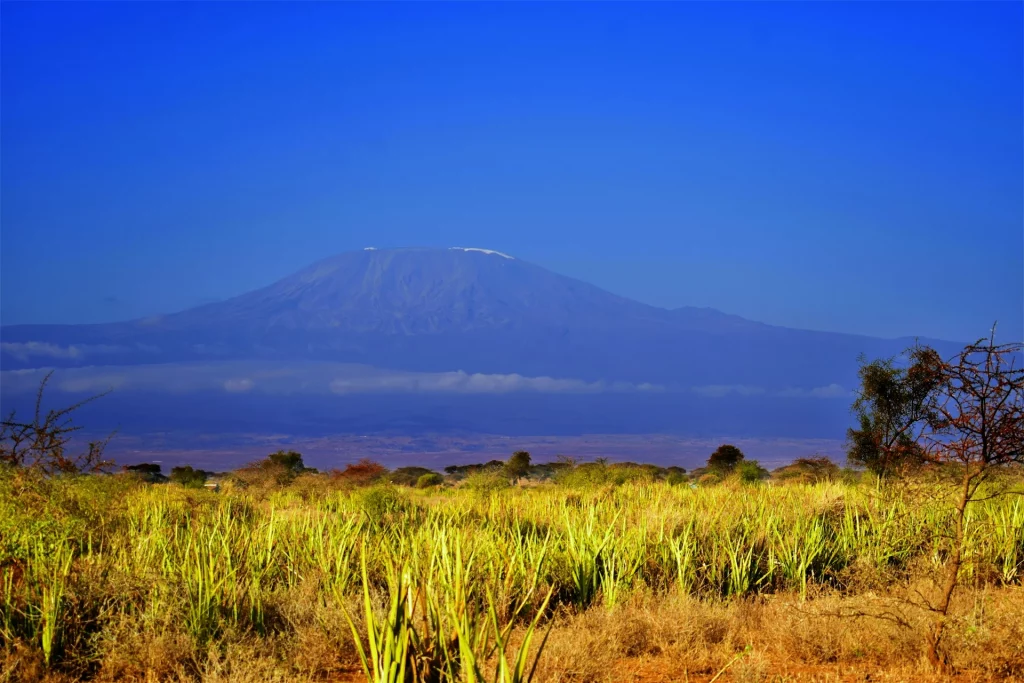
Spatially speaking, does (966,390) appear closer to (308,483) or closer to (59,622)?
(59,622)

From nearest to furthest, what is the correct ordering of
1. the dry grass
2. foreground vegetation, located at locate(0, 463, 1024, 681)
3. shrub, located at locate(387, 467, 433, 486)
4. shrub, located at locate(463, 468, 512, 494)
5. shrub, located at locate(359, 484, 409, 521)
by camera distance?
foreground vegetation, located at locate(0, 463, 1024, 681), the dry grass, shrub, located at locate(359, 484, 409, 521), shrub, located at locate(463, 468, 512, 494), shrub, located at locate(387, 467, 433, 486)

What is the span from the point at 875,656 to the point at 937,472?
1.59 meters

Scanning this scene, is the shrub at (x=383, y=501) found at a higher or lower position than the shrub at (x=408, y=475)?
higher

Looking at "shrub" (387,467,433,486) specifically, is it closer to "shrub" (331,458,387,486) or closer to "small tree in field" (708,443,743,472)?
"shrub" (331,458,387,486)

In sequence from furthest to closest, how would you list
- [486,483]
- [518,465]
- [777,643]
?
[518,465] → [486,483] → [777,643]

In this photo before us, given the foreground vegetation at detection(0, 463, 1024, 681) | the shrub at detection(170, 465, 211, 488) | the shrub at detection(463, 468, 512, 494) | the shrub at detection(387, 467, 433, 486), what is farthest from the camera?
the shrub at detection(387, 467, 433, 486)

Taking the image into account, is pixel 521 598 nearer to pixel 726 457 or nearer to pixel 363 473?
pixel 363 473

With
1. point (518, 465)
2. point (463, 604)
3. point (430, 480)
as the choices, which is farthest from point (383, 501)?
point (518, 465)

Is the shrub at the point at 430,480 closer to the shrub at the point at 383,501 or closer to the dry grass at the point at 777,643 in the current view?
the shrub at the point at 383,501

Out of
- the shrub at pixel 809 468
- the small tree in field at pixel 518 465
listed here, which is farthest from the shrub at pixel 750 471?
the small tree in field at pixel 518 465

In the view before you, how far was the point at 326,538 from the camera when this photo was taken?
34.5 ft

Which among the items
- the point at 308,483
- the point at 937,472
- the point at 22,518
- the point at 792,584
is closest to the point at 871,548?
the point at 792,584

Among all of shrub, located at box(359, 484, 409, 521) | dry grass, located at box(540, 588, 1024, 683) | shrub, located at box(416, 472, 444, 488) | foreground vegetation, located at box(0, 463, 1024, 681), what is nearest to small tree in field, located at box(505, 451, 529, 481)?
shrub, located at box(416, 472, 444, 488)

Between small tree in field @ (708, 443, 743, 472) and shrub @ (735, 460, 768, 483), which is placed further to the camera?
small tree in field @ (708, 443, 743, 472)
